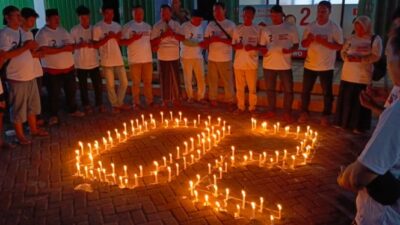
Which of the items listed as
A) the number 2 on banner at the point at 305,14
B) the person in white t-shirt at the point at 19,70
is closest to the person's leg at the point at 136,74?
the person in white t-shirt at the point at 19,70

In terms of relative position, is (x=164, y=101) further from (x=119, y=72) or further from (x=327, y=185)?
(x=327, y=185)

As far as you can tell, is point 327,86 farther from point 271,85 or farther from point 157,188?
point 157,188

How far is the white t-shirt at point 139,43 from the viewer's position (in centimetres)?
759

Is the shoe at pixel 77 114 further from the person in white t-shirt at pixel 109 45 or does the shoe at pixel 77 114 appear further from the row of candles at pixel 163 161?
the row of candles at pixel 163 161

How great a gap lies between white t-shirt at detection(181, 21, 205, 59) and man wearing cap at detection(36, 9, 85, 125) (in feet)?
7.04

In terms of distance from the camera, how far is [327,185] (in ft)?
14.9

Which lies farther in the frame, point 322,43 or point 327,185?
point 322,43

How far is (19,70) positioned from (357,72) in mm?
5099

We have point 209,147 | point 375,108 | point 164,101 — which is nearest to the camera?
point 375,108

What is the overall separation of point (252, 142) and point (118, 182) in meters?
2.23

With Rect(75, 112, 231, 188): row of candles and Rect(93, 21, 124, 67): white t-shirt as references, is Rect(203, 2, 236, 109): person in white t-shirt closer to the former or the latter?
Rect(75, 112, 231, 188): row of candles

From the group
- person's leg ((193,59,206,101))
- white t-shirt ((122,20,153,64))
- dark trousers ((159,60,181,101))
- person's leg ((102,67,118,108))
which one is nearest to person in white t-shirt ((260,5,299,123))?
person's leg ((193,59,206,101))

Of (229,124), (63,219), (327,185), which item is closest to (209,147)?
(229,124)

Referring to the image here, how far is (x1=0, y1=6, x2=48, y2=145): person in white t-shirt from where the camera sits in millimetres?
5605
